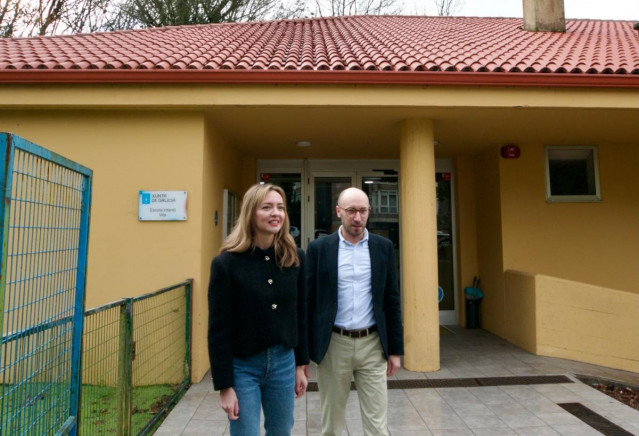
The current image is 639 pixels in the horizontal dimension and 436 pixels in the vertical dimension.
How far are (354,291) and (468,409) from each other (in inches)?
88.1

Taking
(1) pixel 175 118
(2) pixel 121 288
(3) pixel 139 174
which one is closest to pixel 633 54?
(1) pixel 175 118

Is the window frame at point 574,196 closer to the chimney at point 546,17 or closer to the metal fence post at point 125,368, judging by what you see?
the chimney at point 546,17

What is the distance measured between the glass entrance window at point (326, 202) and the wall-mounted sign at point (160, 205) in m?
3.53

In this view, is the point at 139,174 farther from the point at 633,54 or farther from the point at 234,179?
the point at 633,54

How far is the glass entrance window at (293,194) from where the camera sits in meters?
8.44

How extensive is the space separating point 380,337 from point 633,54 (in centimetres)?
621

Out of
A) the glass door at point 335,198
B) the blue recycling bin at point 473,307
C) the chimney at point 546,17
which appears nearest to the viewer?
the blue recycling bin at point 473,307

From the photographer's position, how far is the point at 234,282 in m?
2.23

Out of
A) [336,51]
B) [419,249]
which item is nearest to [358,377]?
[419,249]

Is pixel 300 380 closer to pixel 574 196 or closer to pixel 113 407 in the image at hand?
pixel 113 407

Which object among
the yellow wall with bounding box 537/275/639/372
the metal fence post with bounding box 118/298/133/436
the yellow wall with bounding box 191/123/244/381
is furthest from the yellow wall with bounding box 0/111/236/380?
the yellow wall with bounding box 537/275/639/372

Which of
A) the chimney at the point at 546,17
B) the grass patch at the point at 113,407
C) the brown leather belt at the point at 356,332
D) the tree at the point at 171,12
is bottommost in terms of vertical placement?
the grass patch at the point at 113,407

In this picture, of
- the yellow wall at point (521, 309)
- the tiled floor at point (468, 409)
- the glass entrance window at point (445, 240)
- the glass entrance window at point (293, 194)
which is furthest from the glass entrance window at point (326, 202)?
the tiled floor at point (468, 409)

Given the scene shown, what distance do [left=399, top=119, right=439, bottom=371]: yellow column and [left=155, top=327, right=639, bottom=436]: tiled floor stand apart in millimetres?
320
